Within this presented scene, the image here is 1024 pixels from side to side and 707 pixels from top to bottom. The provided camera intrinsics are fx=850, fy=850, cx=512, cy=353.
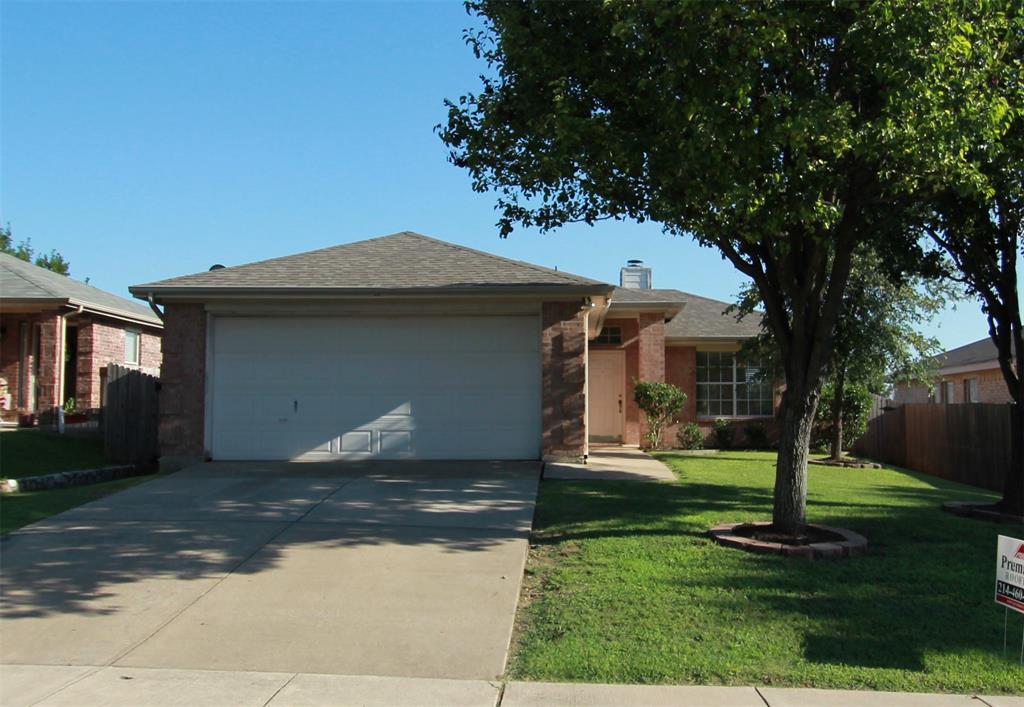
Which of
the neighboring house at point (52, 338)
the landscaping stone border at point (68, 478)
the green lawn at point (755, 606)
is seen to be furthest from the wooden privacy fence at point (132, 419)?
the green lawn at point (755, 606)

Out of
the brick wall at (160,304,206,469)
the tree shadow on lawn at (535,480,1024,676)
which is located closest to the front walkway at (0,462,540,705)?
the tree shadow on lawn at (535,480,1024,676)

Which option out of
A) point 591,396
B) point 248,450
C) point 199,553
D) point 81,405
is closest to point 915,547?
point 199,553

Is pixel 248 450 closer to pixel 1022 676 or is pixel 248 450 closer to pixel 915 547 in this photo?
pixel 915 547

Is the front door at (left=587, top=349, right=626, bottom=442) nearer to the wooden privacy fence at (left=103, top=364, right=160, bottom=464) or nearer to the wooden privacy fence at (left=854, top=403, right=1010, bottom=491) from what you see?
the wooden privacy fence at (left=854, top=403, right=1010, bottom=491)

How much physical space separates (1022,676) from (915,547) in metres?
3.03

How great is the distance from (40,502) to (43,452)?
489 centimetres

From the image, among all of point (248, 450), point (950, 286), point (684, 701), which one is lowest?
point (684, 701)

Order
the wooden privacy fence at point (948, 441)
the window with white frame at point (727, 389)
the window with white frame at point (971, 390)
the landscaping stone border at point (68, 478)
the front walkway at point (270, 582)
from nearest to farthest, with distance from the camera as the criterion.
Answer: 1. the front walkway at point (270, 582)
2. the landscaping stone border at point (68, 478)
3. the wooden privacy fence at point (948, 441)
4. the window with white frame at point (727, 389)
5. the window with white frame at point (971, 390)

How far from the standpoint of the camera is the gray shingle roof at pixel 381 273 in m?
14.1

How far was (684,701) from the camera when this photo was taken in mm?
5285

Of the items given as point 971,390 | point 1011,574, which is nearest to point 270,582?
point 1011,574

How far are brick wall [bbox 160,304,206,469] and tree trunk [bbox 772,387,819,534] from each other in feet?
31.3

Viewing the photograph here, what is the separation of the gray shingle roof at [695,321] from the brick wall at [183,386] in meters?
9.65

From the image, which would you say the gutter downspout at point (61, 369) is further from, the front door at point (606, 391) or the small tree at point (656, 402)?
the small tree at point (656, 402)
